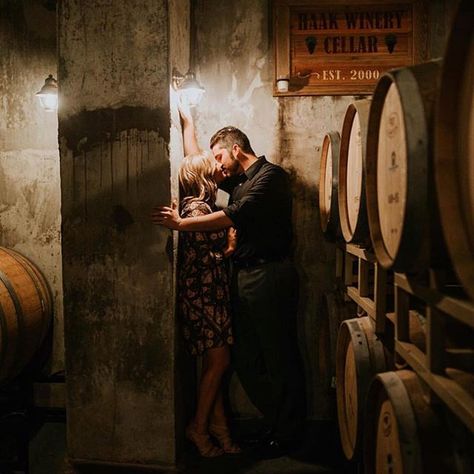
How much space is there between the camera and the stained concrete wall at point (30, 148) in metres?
4.58

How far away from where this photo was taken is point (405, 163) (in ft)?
5.47

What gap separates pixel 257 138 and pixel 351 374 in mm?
2231

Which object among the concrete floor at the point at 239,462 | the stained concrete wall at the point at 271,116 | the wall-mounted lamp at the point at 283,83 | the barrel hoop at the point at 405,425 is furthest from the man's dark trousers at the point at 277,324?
the barrel hoop at the point at 405,425

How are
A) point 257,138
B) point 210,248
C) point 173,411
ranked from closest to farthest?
1. point 173,411
2. point 210,248
3. point 257,138

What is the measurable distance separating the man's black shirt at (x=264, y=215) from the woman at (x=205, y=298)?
0.19 metres

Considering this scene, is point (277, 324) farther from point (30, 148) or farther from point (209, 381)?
point (30, 148)

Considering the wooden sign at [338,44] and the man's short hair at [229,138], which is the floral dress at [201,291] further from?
the wooden sign at [338,44]

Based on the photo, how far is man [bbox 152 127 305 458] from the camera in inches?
150

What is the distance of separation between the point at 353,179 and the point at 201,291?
4.76ft

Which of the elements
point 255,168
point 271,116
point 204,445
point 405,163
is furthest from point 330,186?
point 204,445

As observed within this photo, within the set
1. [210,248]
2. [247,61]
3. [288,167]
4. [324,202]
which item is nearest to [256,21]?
[247,61]

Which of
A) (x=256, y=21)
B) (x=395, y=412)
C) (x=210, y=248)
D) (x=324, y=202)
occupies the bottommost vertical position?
(x=395, y=412)

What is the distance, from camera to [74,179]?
348cm

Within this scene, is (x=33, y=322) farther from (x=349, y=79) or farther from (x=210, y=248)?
(x=349, y=79)
